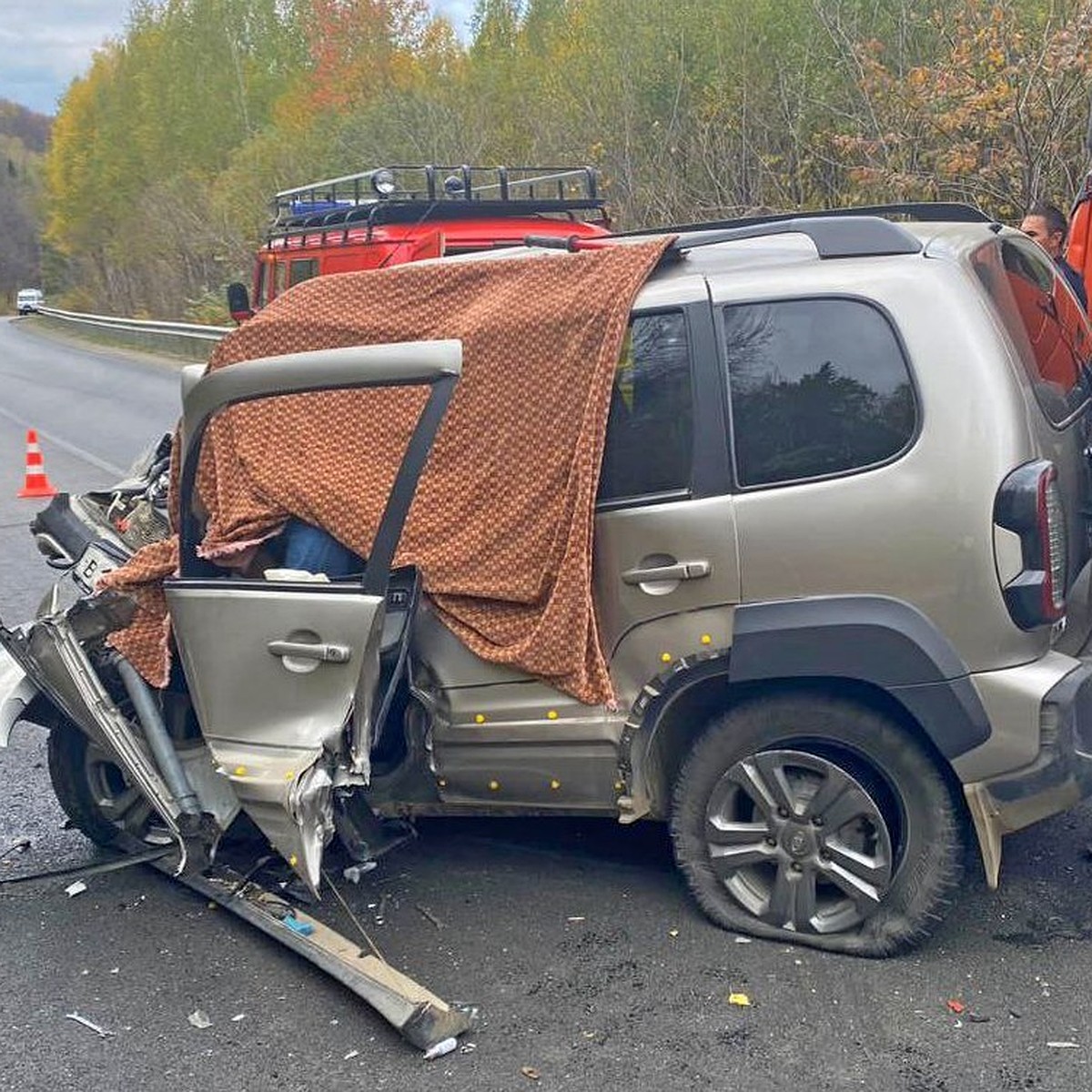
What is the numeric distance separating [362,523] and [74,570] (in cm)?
116

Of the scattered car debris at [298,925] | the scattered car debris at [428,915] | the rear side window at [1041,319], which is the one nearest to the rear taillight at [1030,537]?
the rear side window at [1041,319]

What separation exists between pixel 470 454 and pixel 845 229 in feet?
3.94

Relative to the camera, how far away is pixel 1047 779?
3.24 meters

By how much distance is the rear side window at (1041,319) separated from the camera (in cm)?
355

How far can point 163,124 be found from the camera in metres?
53.1

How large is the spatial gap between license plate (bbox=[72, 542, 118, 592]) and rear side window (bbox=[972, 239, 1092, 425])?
2.80 meters

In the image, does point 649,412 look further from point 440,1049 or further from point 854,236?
point 440,1049

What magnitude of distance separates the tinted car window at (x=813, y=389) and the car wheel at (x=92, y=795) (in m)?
2.34

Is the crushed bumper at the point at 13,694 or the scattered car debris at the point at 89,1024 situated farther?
the crushed bumper at the point at 13,694

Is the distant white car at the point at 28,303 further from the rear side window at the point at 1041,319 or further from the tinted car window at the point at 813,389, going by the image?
the tinted car window at the point at 813,389

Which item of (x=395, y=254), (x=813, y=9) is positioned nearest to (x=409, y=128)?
(x=813, y=9)

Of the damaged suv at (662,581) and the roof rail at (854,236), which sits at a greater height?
the roof rail at (854,236)

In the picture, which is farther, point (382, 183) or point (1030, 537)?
point (382, 183)

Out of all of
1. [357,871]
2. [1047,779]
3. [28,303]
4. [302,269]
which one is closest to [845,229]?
[1047,779]
